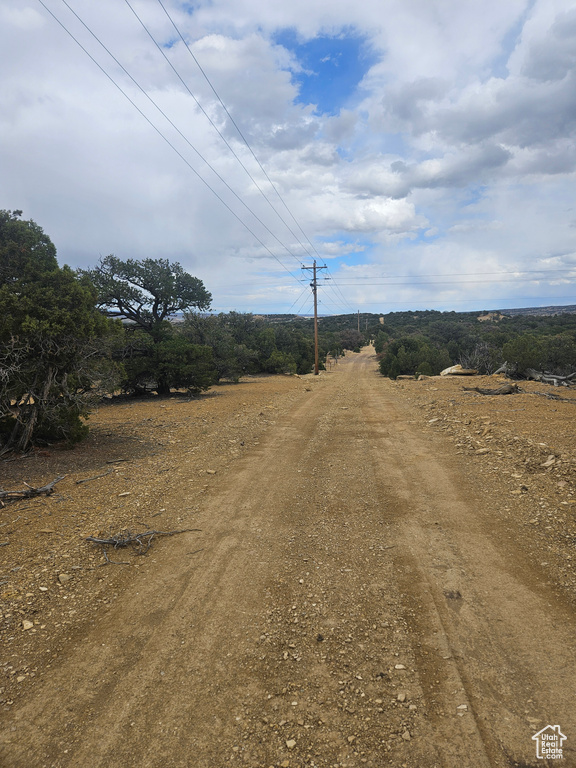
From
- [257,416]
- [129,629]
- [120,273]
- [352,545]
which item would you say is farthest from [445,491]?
[120,273]

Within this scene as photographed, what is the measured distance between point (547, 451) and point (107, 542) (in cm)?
722

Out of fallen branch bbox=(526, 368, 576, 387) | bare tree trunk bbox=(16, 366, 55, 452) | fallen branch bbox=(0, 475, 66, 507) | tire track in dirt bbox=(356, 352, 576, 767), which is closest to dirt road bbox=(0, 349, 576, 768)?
tire track in dirt bbox=(356, 352, 576, 767)

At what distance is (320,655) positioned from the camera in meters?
3.18

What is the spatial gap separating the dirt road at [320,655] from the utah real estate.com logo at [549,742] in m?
0.04

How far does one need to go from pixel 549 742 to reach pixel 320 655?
1505 mm

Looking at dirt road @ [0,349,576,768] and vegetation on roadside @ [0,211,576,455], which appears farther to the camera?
vegetation on roadside @ [0,211,576,455]

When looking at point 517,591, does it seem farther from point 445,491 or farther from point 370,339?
point 370,339

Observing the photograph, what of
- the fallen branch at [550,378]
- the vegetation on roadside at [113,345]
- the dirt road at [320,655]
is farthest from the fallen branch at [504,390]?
the dirt road at [320,655]

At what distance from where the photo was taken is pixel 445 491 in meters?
6.38

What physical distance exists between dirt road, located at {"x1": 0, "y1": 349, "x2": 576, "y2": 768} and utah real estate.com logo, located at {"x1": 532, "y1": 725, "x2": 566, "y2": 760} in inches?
1.5

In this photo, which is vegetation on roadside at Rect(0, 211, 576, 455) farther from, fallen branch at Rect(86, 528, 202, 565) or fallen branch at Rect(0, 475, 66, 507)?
fallen branch at Rect(86, 528, 202, 565)

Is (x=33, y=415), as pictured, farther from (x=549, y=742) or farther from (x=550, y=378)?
(x=550, y=378)

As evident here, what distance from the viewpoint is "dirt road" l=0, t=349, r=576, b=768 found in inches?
98.3

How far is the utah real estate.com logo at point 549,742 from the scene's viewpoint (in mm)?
2380
